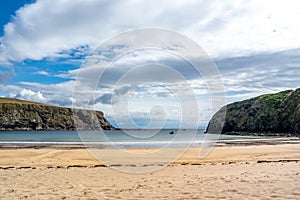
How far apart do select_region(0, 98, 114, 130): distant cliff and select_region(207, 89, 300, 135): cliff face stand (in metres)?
66.8

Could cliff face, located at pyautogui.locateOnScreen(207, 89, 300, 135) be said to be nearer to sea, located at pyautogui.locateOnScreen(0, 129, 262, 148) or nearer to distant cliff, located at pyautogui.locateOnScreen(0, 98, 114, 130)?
sea, located at pyautogui.locateOnScreen(0, 129, 262, 148)

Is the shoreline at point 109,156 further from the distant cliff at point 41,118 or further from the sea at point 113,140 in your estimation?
the distant cliff at point 41,118

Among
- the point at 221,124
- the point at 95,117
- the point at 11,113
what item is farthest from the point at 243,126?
the point at 11,113

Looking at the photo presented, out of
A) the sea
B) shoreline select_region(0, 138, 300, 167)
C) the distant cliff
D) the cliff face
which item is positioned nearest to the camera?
shoreline select_region(0, 138, 300, 167)

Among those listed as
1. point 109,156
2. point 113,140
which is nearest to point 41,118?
point 113,140

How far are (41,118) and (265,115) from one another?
110 meters

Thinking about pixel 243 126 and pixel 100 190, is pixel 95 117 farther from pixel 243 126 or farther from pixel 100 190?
pixel 100 190

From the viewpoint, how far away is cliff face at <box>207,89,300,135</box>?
98938mm

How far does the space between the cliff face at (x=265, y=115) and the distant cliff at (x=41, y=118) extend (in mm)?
66768

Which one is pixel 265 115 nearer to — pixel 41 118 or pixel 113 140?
pixel 113 140

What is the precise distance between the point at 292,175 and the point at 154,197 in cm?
655

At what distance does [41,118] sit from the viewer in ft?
542

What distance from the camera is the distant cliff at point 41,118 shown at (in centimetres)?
15650

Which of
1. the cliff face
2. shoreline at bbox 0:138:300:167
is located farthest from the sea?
the cliff face
